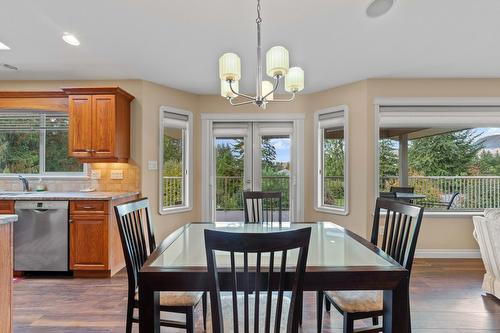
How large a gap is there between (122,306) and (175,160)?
2325mm

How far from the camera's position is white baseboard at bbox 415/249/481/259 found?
3914 millimetres

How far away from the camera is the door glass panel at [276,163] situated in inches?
185

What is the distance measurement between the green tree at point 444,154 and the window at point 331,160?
39.3 inches

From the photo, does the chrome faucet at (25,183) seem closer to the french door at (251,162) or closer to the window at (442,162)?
the french door at (251,162)

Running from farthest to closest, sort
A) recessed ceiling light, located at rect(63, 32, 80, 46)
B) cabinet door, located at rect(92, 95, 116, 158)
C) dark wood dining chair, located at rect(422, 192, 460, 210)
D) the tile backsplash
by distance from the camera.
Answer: dark wood dining chair, located at rect(422, 192, 460, 210) < the tile backsplash < cabinet door, located at rect(92, 95, 116, 158) < recessed ceiling light, located at rect(63, 32, 80, 46)


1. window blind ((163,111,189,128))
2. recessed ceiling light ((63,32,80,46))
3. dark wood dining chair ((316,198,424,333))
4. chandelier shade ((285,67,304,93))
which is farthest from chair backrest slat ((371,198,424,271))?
recessed ceiling light ((63,32,80,46))

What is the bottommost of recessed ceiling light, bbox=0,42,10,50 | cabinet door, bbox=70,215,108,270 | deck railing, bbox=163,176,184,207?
cabinet door, bbox=70,215,108,270

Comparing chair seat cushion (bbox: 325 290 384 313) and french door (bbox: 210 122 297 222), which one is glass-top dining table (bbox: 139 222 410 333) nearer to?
chair seat cushion (bbox: 325 290 384 313)

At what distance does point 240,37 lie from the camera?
9.96 ft

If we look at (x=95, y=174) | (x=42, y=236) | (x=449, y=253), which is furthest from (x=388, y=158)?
(x=42, y=236)

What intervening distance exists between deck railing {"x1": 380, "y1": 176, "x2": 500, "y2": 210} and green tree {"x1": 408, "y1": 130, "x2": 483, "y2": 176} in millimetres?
102

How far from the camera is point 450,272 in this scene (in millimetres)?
3391

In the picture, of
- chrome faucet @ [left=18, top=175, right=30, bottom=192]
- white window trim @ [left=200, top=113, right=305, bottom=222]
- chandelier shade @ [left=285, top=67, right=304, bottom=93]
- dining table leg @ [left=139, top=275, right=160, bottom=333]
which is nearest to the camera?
dining table leg @ [left=139, top=275, right=160, bottom=333]

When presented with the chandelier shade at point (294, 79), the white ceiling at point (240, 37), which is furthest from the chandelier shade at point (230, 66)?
the white ceiling at point (240, 37)
